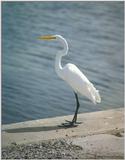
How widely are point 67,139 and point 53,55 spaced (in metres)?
5.40

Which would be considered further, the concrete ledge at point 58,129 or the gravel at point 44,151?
the concrete ledge at point 58,129

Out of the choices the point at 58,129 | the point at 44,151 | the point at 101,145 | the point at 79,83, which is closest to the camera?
the point at 44,151

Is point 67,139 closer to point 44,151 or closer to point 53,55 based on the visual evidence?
point 44,151

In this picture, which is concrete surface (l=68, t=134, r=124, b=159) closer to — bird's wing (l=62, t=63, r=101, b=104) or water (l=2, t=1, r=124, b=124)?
bird's wing (l=62, t=63, r=101, b=104)

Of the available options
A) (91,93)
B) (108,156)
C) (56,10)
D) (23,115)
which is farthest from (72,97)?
(56,10)

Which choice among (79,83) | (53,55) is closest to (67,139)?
(79,83)

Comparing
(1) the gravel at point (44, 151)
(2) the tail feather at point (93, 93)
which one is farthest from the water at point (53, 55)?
(1) the gravel at point (44, 151)

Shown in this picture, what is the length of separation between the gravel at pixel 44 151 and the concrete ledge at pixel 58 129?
0.18 m

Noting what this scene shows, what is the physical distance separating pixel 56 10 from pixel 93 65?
4130 mm

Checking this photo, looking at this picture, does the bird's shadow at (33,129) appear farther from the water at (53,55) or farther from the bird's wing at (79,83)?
the water at (53,55)

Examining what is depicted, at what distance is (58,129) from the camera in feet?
21.3

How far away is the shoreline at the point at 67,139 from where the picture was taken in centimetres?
560

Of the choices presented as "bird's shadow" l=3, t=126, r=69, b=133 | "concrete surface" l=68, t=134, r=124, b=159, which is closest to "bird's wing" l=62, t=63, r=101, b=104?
"bird's shadow" l=3, t=126, r=69, b=133

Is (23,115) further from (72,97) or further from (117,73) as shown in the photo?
(117,73)
